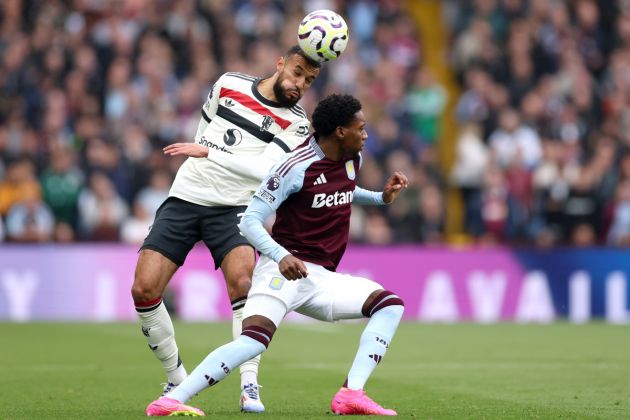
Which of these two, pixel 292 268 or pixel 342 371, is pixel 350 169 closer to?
pixel 292 268

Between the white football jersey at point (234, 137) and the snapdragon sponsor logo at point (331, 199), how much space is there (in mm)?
1033

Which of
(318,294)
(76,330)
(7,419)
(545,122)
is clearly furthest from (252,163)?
(545,122)

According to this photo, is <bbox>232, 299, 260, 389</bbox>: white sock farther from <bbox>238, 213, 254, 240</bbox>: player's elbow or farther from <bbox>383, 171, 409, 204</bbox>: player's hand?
<bbox>383, 171, 409, 204</bbox>: player's hand

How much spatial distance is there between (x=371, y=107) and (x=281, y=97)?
13.1m

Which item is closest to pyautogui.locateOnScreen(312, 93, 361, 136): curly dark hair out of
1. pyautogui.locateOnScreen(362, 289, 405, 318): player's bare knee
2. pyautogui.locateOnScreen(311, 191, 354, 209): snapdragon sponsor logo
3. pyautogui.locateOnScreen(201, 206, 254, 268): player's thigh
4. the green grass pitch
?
pyautogui.locateOnScreen(311, 191, 354, 209): snapdragon sponsor logo

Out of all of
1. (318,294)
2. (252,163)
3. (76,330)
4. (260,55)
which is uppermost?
(260,55)

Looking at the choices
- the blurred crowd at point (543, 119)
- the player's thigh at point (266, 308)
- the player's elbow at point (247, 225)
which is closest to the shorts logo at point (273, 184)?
the player's elbow at point (247, 225)

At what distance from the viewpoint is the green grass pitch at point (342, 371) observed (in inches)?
363

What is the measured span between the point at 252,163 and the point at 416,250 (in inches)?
413

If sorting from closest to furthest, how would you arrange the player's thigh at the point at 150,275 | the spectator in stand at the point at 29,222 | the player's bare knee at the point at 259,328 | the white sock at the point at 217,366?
the white sock at the point at 217,366 → the player's bare knee at the point at 259,328 → the player's thigh at the point at 150,275 → the spectator in stand at the point at 29,222

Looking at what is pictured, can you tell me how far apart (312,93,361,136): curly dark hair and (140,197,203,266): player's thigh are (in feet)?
4.97

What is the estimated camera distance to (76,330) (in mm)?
A: 17391

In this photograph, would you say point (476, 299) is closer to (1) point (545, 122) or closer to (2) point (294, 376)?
(1) point (545, 122)

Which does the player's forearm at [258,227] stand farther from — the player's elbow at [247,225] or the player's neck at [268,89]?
the player's neck at [268,89]
